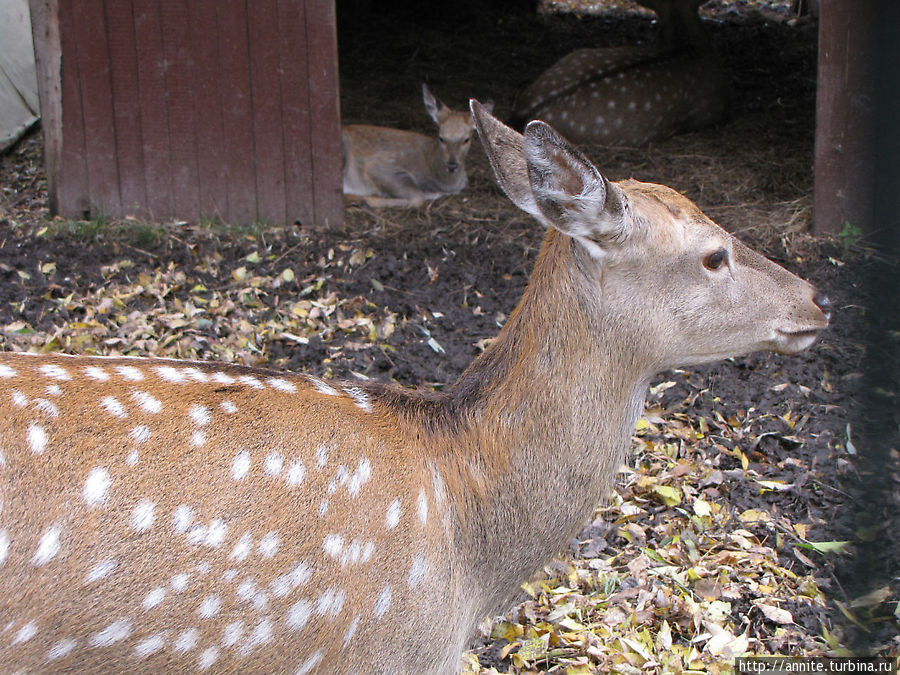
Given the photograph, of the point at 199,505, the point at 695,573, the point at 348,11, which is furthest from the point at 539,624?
the point at 348,11

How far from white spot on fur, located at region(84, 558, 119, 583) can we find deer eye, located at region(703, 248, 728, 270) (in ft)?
5.63

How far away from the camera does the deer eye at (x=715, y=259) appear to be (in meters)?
2.64

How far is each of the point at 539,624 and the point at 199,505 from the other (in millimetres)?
1610

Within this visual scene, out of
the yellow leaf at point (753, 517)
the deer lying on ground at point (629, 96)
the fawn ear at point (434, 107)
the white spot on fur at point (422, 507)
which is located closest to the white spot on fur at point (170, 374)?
the white spot on fur at point (422, 507)

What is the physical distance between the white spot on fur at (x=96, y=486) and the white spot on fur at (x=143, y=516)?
8 cm

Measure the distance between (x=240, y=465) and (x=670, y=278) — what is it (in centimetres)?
126

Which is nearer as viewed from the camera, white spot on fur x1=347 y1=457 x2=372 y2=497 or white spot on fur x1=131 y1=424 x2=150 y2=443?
white spot on fur x1=131 y1=424 x2=150 y2=443

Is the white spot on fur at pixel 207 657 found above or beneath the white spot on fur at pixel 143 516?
beneath

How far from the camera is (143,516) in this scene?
2.08m

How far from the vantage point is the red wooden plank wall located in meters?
6.21

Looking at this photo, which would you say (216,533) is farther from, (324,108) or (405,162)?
(405,162)

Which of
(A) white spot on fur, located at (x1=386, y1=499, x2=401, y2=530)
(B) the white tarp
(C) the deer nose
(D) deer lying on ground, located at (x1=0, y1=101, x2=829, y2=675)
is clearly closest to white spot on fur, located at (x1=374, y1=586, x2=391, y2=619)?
(D) deer lying on ground, located at (x1=0, y1=101, x2=829, y2=675)

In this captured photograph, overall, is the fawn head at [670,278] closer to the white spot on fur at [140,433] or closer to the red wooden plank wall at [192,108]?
the white spot on fur at [140,433]

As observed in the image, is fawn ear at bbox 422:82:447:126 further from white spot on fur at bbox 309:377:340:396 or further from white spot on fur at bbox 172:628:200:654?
white spot on fur at bbox 172:628:200:654
